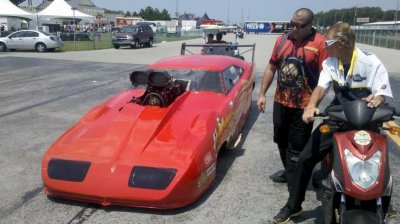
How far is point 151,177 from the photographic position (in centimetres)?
380

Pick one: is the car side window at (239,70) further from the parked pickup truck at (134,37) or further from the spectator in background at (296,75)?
the parked pickup truck at (134,37)

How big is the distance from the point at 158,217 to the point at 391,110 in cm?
219

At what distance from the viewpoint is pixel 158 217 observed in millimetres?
3852

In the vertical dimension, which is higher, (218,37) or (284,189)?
(218,37)

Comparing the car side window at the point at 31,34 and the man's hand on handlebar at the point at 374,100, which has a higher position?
the man's hand on handlebar at the point at 374,100

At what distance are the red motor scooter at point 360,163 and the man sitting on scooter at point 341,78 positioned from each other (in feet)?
0.69

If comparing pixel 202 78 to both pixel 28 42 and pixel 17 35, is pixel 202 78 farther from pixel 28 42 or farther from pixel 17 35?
pixel 17 35

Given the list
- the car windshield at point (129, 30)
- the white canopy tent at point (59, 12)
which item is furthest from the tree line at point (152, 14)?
the car windshield at point (129, 30)

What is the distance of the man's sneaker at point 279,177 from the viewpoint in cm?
471

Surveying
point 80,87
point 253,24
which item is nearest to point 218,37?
point 80,87

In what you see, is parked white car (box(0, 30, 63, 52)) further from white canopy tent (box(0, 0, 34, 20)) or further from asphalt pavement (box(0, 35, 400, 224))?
asphalt pavement (box(0, 35, 400, 224))

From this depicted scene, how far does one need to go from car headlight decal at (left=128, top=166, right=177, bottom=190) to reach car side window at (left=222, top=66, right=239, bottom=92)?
2172 mm

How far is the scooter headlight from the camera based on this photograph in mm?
2621

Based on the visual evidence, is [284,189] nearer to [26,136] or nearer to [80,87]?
[26,136]
